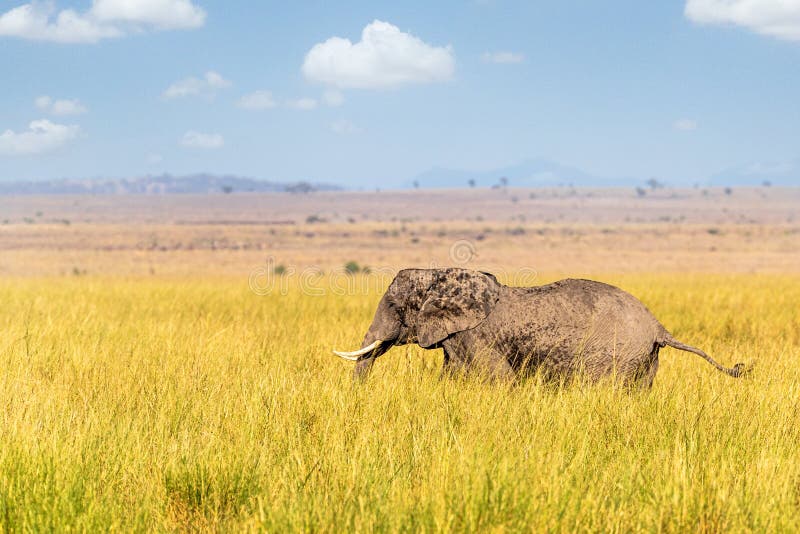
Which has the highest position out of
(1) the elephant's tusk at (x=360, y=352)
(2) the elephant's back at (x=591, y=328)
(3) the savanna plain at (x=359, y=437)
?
(2) the elephant's back at (x=591, y=328)

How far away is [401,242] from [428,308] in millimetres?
57920

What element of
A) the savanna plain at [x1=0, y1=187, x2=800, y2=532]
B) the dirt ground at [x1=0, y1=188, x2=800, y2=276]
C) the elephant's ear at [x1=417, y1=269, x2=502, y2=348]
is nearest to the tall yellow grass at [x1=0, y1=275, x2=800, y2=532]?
the savanna plain at [x1=0, y1=187, x2=800, y2=532]

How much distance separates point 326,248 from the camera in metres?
60.2

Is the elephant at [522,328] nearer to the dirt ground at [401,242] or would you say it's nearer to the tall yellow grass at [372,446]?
the tall yellow grass at [372,446]

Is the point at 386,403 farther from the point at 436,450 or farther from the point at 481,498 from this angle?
the point at 481,498

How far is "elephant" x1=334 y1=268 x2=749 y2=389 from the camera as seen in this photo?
6.05m

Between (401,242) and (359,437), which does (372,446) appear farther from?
(401,242)

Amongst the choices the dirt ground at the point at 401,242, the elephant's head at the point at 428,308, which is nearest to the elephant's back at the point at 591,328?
the elephant's head at the point at 428,308

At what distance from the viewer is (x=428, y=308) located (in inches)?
249

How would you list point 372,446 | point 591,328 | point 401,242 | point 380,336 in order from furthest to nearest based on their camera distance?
1. point 401,242
2. point 380,336
3. point 591,328
4. point 372,446

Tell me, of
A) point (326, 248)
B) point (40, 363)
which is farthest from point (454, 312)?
point (326, 248)

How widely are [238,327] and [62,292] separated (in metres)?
6.56

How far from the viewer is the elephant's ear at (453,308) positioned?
627 cm

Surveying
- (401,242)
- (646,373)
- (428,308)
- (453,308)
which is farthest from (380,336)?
(401,242)
